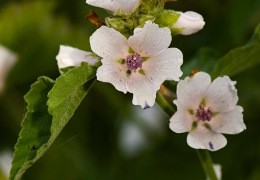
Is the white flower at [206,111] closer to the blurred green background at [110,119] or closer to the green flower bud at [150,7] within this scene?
the green flower bud at [150,7]

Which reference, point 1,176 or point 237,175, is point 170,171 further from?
point 1,176

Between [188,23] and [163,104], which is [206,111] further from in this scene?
[188,23]

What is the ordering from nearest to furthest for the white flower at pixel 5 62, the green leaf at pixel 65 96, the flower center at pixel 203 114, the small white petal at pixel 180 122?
the green leaf at pixel 65 96, the small white petal at pixel 180 122, the flower center at pixel 203 114, the white flower at pixel 5 62

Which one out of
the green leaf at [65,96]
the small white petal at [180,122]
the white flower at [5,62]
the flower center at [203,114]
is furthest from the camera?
the white flower at [5,62]

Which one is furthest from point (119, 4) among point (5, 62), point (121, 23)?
point (5, 62)

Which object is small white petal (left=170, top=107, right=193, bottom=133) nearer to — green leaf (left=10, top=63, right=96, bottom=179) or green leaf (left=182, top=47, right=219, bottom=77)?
green leaf (left=10, top=63, right=96, bottom=179)

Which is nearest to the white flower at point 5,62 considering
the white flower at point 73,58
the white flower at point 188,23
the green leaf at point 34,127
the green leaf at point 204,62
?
the green leaf at point 204,62
